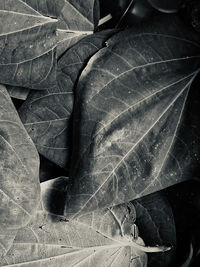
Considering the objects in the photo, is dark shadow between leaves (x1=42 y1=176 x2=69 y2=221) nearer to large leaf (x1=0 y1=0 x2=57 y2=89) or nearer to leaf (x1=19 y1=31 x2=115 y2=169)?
leaf (x1=19 y1=31 x2=115 y2=169)

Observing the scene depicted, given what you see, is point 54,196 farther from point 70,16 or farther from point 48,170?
point 70,16

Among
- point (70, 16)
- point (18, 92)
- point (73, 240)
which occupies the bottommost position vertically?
point (73, 240)

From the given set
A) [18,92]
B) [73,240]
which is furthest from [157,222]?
[18,92]

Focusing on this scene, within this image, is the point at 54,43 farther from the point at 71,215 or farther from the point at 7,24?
the point at 71,215

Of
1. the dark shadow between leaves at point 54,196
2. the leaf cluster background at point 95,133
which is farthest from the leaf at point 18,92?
the dark shadow between leaves at point 54,196

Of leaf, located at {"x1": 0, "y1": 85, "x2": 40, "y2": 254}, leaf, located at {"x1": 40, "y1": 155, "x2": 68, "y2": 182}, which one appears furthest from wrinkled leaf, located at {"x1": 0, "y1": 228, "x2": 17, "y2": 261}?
leaf, located at {"x1": 40, "y1": 155, "x2": 68, "y2": 182}

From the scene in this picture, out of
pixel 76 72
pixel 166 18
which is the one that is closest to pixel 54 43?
pixel 76 72
